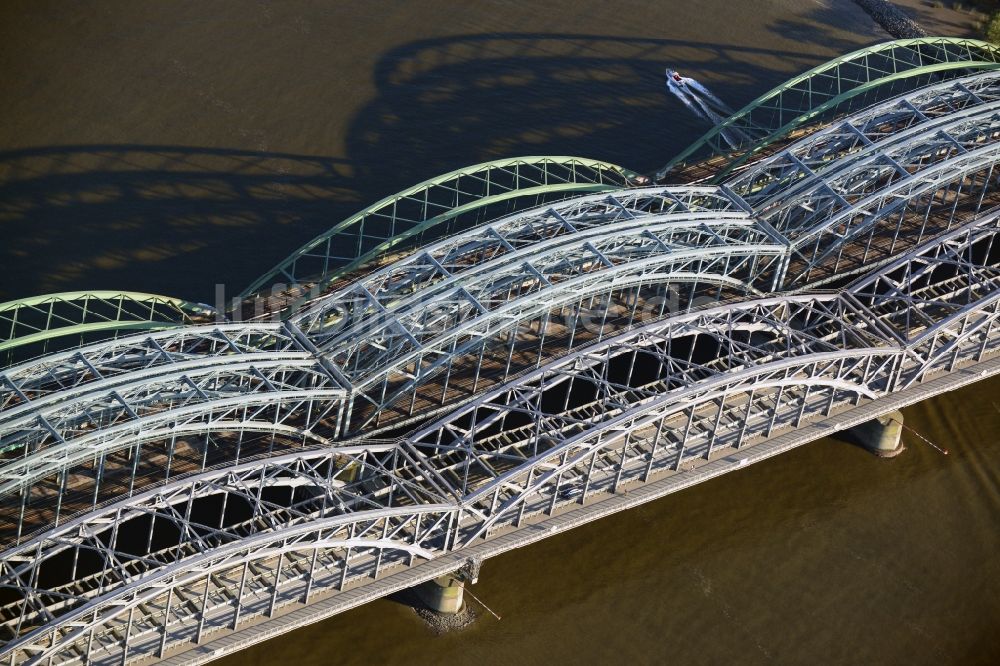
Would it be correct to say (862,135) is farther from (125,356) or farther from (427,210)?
(125,356)

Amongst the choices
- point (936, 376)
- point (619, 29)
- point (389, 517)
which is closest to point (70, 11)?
point (619, 29)

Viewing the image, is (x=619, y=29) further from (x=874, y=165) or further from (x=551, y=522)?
(x=551, y=522)

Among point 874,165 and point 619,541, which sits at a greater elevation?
point 874,165

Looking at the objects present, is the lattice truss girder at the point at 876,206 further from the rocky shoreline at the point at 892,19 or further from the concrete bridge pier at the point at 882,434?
the rocky shoreline at the point at 892,19

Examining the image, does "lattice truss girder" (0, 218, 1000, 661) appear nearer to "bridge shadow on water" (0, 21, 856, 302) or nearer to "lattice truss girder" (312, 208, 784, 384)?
"lattice truss girder" (312, 208, 784, 384)

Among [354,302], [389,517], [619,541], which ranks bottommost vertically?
[619,541]

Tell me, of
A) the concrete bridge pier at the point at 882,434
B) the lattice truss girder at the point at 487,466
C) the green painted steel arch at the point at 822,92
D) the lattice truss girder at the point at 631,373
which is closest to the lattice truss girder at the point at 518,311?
the lattice truss girder at the point at 631,373

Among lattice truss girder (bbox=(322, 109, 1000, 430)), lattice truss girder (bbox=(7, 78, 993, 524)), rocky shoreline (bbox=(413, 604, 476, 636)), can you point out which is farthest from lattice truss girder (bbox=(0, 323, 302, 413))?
rocky shoreline (bbox=(413, 604, 476, 636))
